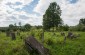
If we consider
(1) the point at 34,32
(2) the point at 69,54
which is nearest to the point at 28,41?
(2) the point at 69,54

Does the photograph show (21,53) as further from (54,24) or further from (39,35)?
(54,24)

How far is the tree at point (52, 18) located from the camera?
234 feet

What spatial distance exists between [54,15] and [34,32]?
40.8 m

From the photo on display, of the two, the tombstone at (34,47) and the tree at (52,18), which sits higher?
the tree at (52,18)

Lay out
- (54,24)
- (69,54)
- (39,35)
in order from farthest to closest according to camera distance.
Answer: (54,24) → (39,35) → (69,54)

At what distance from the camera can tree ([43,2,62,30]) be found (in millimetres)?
71375

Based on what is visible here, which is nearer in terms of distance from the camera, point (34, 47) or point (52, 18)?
point (34, 47)

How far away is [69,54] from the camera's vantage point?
18.6 m

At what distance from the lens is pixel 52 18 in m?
72.1

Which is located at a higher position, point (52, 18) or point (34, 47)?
point (52, 18)

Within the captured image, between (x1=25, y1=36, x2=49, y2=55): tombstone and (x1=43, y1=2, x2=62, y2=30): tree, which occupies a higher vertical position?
(x1=43, y1=2, x2=62, y2=30): tree

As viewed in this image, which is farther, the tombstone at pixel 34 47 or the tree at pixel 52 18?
the tree at pixel 52 18

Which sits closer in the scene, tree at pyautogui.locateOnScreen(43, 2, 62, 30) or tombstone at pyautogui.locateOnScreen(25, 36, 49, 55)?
tombstone at pyautogui.locateOnScreen(25, 36, 49, 55)

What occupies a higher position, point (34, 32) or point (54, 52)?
point (34, 32)
